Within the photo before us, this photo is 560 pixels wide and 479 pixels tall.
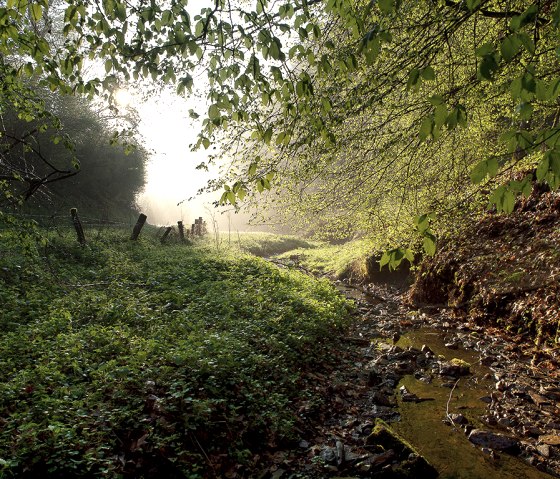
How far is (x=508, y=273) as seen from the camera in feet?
27.8

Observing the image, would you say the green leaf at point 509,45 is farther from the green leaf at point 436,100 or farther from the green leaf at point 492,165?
the green leaf at point 492,165

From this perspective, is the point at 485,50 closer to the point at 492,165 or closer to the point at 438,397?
the point at 492,165

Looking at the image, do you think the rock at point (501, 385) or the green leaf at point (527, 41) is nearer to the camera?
the green leaf at point (527, 41)

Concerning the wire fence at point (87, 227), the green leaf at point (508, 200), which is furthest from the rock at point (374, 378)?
the wire fence at point (87, 227)

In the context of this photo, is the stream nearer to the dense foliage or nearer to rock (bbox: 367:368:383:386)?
rock (bbox: 367:368:383:386)

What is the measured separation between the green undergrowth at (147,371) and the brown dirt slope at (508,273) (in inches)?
129

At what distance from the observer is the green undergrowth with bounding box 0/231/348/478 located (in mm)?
3781

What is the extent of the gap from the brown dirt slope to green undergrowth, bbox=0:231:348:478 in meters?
3.28

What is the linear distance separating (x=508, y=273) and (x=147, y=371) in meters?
7.87

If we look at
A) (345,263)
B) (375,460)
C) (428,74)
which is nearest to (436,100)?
(428,74)

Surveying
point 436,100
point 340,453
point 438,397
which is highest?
point 436,100

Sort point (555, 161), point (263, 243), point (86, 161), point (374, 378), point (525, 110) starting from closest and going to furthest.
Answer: point (555, 161) → point (525, 110) → point (374, 378) → point (86, 161) → point (263, 243)

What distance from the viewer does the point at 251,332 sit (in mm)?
6918

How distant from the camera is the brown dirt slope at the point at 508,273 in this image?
24.1 feet
